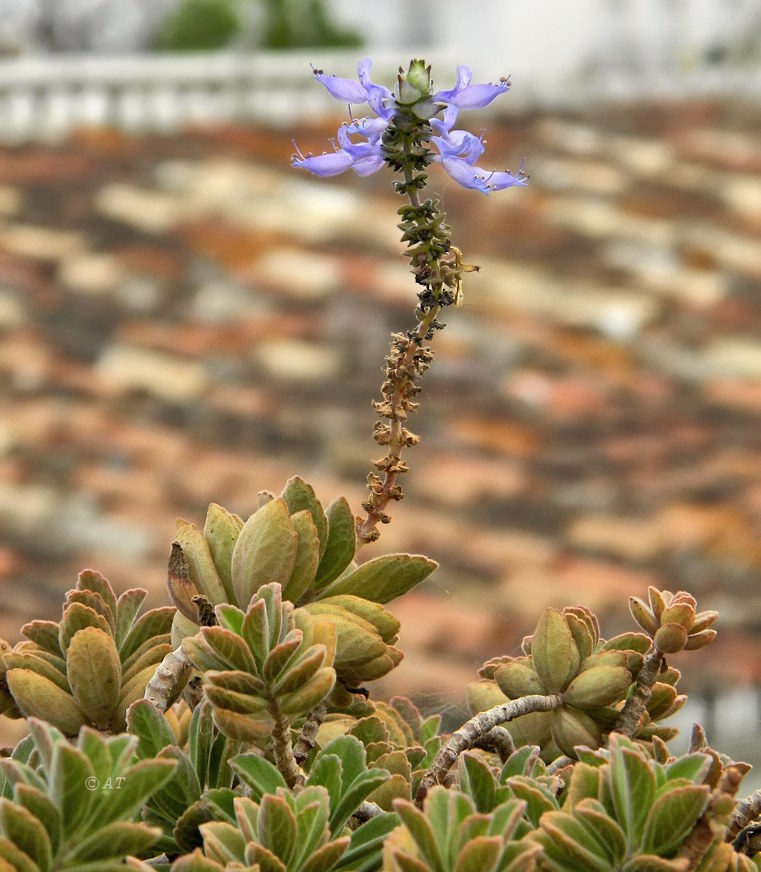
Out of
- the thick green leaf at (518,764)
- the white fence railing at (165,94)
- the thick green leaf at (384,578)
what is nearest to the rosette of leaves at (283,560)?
the thick green leaf at (384,578)

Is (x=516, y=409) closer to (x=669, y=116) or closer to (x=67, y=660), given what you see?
(x=669, y=116)

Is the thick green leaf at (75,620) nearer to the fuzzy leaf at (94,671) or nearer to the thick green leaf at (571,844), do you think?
the fuzzy leaf at (94,671)

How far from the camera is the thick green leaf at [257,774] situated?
2.14 ft

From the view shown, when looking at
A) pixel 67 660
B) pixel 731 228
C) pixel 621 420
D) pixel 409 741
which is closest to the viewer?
pixel 67 660

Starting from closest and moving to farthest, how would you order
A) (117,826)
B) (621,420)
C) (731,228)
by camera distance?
(117,826)
(621,420)
(731,228)

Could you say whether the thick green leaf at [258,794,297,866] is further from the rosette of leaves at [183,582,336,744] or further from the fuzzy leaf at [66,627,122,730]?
the fuzzy leaf at [66,627,122,730]

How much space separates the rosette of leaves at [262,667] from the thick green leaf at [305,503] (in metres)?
0.09

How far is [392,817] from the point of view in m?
0.65

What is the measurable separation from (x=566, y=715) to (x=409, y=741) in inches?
5.1

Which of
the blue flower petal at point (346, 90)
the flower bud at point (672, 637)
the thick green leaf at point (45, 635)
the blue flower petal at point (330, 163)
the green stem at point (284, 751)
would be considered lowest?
the green stem at point (284, 751)

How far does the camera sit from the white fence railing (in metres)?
4.47

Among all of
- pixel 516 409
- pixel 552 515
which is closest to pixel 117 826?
pixel 552 515

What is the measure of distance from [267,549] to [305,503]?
6 centimetres

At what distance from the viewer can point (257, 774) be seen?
2.15ft
